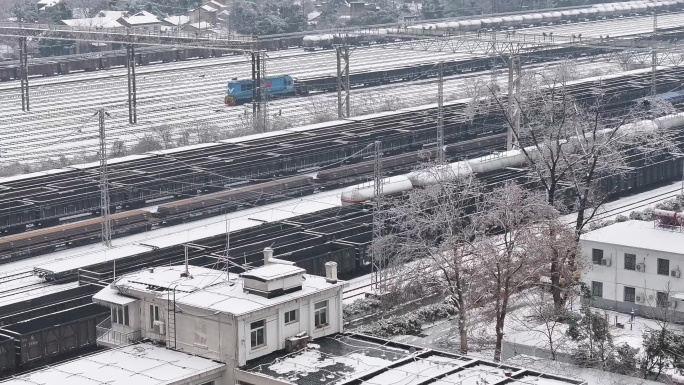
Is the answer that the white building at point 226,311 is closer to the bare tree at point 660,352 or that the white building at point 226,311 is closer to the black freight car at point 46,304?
the black freight car at point 46,304

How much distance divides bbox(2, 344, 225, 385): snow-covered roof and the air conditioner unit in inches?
15.3

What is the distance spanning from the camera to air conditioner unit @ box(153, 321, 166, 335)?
23938mm

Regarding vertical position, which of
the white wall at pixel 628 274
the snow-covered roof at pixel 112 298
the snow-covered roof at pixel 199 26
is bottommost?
the white wall at pixel 628 274

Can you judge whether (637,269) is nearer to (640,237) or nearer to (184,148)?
(640,237)

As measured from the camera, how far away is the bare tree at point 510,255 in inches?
1115

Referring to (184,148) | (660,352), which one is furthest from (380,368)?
(184,148)

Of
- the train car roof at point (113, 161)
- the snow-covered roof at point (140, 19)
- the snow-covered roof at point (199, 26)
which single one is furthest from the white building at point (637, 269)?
the snow-covered roof at point (140, 19)

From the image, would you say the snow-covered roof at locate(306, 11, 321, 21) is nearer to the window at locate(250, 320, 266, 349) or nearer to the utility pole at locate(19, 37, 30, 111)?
the utility pole at locate(19, 37, 30, 111)

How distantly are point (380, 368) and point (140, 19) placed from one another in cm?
8357

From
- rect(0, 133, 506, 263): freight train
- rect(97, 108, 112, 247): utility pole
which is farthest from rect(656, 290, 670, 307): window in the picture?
rect(97, 108, 112, 247): utility pole

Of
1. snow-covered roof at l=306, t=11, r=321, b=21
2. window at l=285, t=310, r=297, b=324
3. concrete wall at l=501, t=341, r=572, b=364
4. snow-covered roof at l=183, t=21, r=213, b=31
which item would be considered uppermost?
snow-covered roof at l=306, t=11, r=321, b=21

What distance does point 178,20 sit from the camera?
107 meters

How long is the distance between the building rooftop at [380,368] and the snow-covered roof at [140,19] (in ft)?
261

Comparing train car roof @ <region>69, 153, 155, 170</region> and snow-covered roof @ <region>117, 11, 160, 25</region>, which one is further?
snow-covered roof @ <region>117, 11, 160, 25</region>
